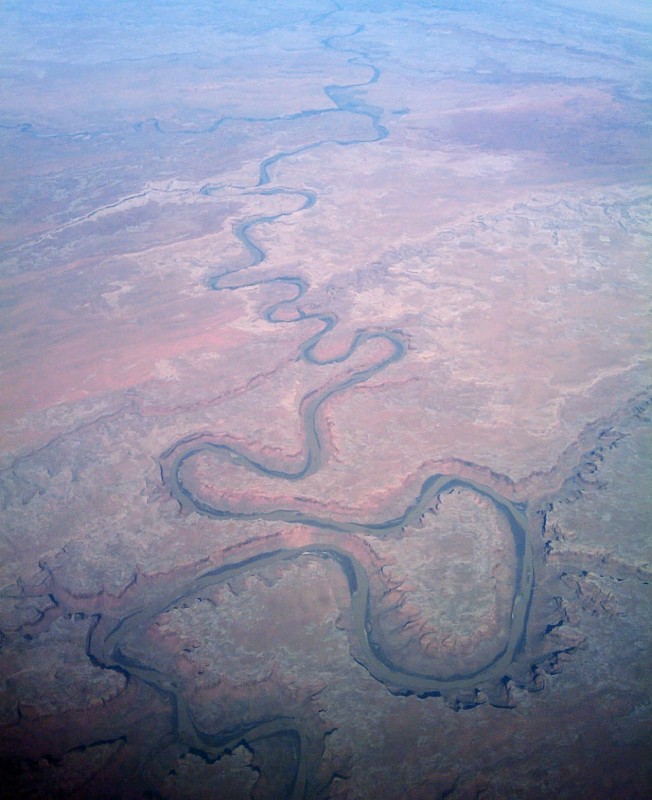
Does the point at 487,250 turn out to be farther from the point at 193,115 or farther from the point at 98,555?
the point at 193,115

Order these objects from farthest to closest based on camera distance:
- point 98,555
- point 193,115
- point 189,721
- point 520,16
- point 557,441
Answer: point 520,16
point 193,115
point 557,441
point 98,555
point 189,721

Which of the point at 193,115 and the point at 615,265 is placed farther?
the point at 193,115

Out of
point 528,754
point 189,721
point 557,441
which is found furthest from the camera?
point 557,441

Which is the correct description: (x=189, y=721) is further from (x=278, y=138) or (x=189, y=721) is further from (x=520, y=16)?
(x=520, y=16)

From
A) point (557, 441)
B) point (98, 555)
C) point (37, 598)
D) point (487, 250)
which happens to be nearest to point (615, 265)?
point (487, 250)

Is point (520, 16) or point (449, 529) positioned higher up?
point (520, 16)

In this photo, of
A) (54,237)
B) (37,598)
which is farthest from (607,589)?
(54,237)

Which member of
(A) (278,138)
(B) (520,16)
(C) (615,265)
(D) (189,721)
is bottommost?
(D) (189,721)
